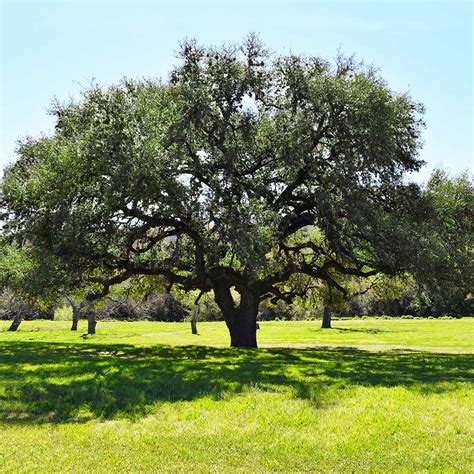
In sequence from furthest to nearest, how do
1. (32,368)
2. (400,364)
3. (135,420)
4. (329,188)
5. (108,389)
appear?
1. (329,188)
2. (400,364)
3. (32,368)
4. (108,389)
5. (135,420)

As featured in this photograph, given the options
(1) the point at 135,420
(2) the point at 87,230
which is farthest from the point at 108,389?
(2) the point at 87,230

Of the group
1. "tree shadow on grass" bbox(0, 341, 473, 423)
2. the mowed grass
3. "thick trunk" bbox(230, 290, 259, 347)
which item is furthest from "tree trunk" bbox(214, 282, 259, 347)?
the mowed grass

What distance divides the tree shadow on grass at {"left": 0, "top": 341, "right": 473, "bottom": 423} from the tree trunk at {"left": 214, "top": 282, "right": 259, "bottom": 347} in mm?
6902

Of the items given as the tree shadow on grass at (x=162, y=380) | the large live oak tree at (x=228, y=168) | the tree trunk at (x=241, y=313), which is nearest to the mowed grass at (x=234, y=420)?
the tree shadow on grass at (x=162, y=380)

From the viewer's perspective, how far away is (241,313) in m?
24.8

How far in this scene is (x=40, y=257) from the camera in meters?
20.2

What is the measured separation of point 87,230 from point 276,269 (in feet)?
26.5

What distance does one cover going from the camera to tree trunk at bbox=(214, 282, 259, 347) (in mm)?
24531

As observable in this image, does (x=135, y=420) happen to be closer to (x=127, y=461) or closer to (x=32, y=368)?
(x=127, y=461)

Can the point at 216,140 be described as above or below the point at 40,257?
above

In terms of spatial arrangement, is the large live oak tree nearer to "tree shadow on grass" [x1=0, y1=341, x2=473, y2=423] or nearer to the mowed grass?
"tree shadow on grass" [x1=0, y1=341, x2=473, y2=423]

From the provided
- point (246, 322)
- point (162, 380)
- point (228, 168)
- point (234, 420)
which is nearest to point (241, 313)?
point (246, 322)

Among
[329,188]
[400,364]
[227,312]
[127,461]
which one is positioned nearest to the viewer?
[127,461]

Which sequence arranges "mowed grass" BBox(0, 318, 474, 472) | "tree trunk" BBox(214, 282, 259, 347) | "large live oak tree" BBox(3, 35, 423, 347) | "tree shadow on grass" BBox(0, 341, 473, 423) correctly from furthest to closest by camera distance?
1. "tree trunk" BBox(214, 282, 259, 347)
2. "large live oak tree" BBox(3, 35, 423, 347)
3. "tree shadow on grass" BBox(0, 341, 473, 423)
4. "mowed grass" BBox(0, 318, 474, 472)
